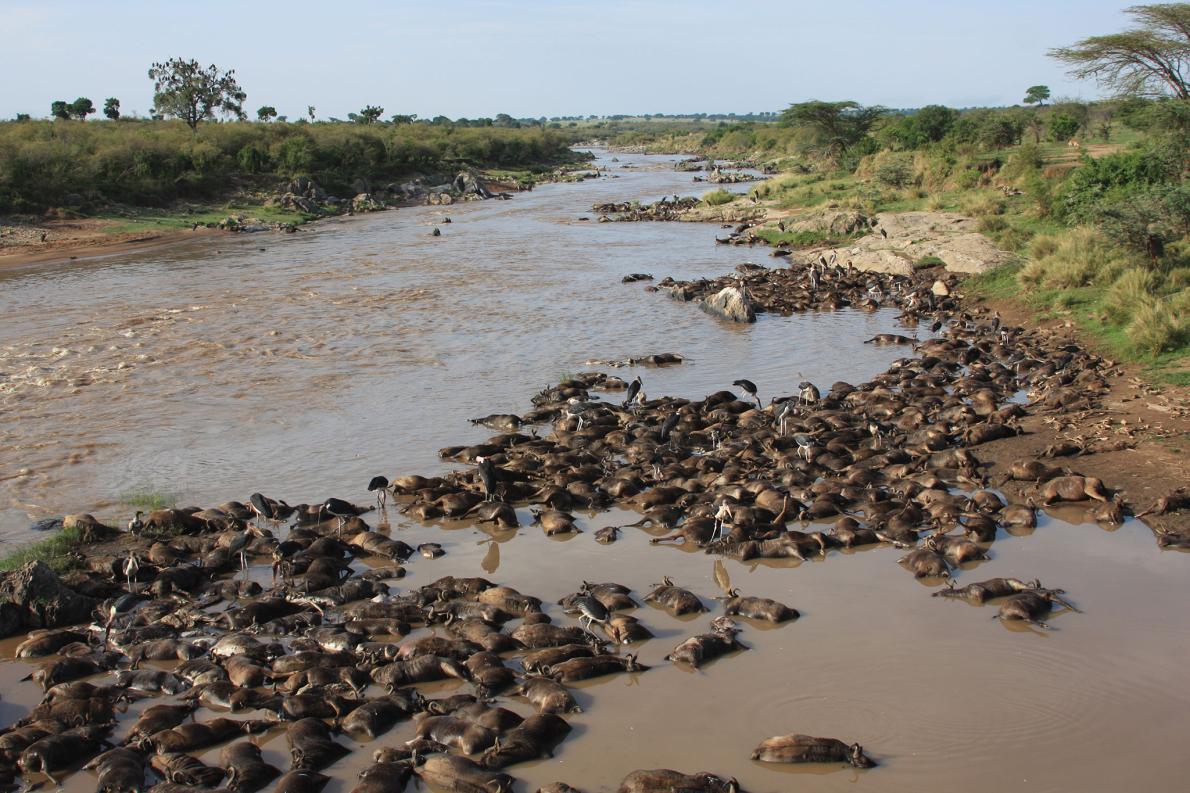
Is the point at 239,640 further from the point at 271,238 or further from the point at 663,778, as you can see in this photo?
the point at 271,238

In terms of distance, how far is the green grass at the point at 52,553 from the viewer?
927cm

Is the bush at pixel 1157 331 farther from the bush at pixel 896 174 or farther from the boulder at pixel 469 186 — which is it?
the boulder at pixel 469 186

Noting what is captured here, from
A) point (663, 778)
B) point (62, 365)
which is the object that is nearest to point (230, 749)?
point (663, 778)

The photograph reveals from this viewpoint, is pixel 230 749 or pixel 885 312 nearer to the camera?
pixel 230 749

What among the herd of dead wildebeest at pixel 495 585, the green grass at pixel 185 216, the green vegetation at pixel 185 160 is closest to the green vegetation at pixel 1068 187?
the herd of dead wildebeest at pixel 495 585

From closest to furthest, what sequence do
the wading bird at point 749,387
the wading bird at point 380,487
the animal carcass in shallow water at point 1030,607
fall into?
1. the animal carcass in shallow water at point 1030,607
2. the wading bird at point 380,487
3. the wading bird at point 749,387

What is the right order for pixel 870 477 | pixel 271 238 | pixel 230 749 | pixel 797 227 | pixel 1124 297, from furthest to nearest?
pixel 271 238
pixel 797 227
pixel 1124 297
pixel 870 477
pixel 230 749

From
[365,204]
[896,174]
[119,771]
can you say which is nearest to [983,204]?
[896,174]

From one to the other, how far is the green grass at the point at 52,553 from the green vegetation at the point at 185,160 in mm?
28907

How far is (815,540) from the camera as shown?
9414 millimetres

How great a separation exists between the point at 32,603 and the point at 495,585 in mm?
3913

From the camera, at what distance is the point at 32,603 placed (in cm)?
827

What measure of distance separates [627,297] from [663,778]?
19.0 m

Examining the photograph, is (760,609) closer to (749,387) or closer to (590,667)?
(590,667)
